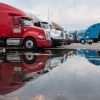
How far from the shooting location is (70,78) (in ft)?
29.9

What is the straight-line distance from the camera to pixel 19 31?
2630 centimetres

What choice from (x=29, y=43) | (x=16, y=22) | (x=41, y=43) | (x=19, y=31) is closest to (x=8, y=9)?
(x=16, y=22)

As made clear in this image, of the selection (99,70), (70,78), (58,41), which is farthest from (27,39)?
(70,78)

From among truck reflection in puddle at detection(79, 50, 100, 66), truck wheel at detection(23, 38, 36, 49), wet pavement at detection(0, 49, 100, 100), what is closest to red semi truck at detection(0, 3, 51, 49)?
truck wheel at detection(23, 38, 36, 49)

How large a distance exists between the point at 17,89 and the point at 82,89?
127 cm

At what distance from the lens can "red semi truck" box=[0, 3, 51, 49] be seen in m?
25.2

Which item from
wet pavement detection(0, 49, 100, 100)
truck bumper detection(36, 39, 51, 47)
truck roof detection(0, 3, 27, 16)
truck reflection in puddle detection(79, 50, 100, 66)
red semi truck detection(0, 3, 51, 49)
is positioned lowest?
truck reflection in puddle detection(79, 50, 100, 66)

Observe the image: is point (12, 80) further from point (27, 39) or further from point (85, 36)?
point (85, 36)

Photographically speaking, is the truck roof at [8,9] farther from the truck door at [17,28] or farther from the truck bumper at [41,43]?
the truck bumper at [41,43]

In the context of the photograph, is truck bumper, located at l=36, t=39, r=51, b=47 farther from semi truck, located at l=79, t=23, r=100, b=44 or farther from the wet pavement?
semi truck, located at l=79, t=23, r=100, b=44

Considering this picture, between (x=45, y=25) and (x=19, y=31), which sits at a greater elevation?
(x=45, y=25)

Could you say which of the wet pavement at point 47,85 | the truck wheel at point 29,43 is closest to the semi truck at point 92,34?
the truck wheel at point 29,43

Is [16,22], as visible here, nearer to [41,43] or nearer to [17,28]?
[17,28]

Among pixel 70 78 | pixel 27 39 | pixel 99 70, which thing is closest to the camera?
pixel 70 78
